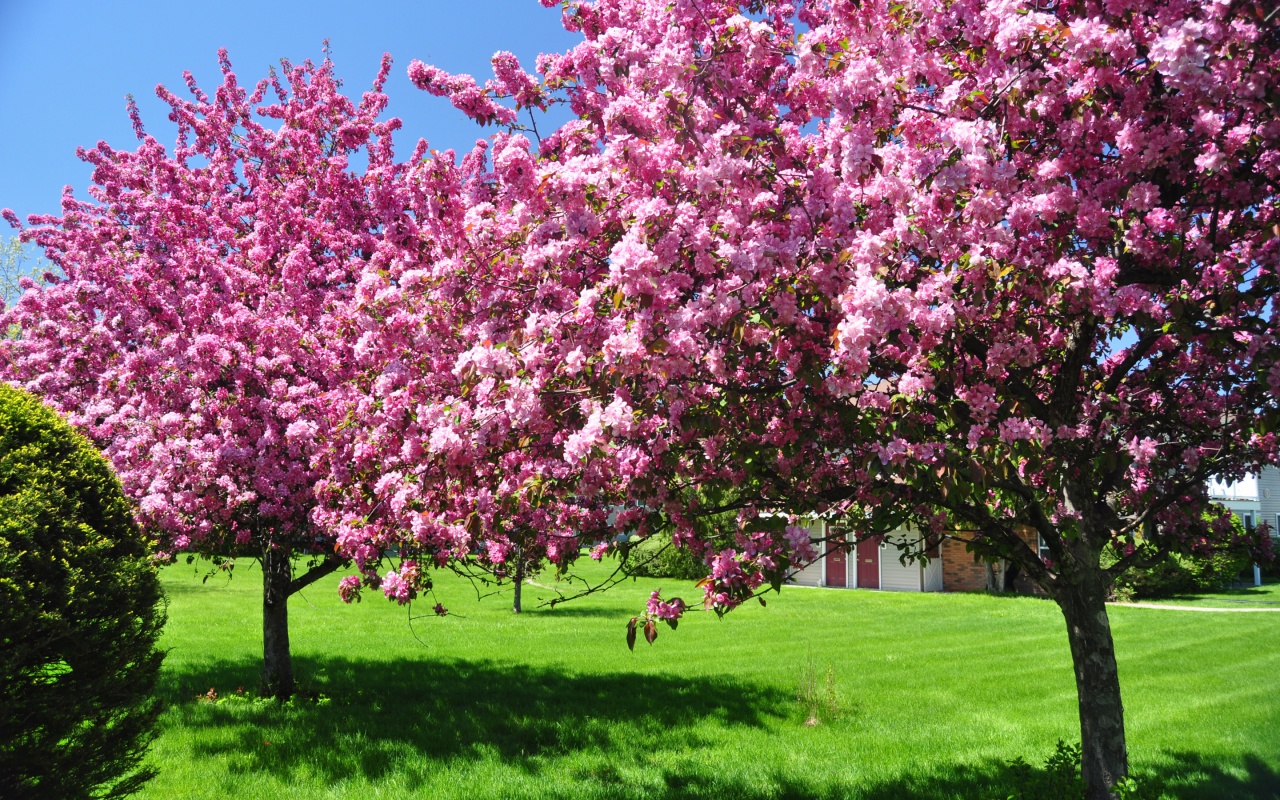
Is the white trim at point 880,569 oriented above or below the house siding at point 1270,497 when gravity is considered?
below

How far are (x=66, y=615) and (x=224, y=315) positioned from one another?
203 inches

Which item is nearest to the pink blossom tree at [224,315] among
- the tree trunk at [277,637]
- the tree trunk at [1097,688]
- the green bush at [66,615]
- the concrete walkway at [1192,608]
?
the tree trunk at [277,637]

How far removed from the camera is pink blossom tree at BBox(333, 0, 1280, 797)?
160 inches

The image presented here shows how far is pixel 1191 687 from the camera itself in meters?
12.4

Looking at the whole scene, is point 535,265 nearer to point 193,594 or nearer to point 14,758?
point 14,758

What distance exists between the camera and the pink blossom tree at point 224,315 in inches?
333

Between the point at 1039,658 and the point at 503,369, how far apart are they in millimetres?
14440

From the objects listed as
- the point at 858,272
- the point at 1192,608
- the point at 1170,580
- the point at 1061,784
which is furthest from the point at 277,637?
the point at 1170,580

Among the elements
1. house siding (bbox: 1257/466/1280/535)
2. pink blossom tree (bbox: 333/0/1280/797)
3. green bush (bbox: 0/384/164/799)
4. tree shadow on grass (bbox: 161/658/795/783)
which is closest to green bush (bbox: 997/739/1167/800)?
pink blossom tree (bbox: 333/0/1280/797)

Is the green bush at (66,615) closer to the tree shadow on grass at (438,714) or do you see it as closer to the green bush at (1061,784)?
the tree shadow on grass at (438,714)

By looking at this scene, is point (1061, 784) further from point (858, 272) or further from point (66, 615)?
point (66, 615)

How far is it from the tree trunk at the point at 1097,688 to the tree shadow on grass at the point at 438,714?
4.24 metres

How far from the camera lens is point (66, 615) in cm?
470

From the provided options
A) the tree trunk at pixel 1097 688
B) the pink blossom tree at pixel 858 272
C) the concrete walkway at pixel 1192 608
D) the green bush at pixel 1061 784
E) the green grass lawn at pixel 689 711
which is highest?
the pink blossom tree at pixel 858 272
